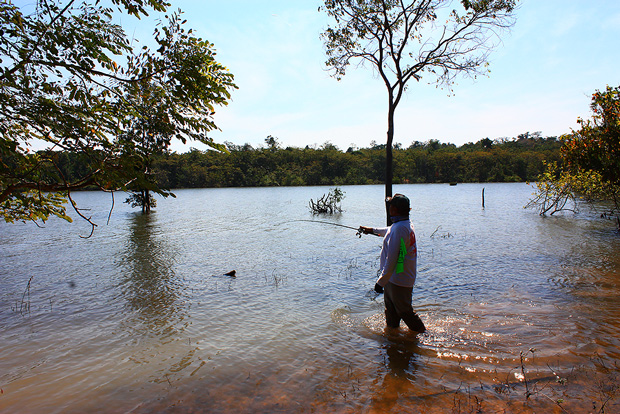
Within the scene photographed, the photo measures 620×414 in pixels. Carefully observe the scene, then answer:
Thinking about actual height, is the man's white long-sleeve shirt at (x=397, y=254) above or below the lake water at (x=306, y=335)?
above

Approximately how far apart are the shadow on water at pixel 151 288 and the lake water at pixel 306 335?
0.23 ft

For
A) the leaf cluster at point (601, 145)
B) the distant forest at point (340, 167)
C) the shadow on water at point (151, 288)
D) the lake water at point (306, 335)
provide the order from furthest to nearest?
1. the distant forest at point (340, 167)
2. the leaf cluster at point (601, 145)
3. the shadow on water at point (151, 288)
4. the lake water at point (306, 335)

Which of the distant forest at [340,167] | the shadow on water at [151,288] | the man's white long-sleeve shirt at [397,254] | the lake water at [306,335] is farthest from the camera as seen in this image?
the distant forest at [340,167]

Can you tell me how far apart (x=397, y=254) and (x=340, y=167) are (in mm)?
Result: 123398

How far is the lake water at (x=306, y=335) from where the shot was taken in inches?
182

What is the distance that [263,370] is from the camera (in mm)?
5375

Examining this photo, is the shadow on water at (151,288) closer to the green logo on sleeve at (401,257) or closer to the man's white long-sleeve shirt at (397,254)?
the man's white long-sleeve shirt at (397,254)

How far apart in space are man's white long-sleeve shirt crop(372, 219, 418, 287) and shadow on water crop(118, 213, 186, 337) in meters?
4.55

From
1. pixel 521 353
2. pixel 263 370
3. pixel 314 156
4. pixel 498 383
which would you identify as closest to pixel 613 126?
pixel 521 353

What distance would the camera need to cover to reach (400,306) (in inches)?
223

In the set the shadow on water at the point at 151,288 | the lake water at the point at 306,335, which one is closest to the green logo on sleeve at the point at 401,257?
the lake water at the point at 306,335

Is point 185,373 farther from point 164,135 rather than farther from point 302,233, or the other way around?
point 302,233

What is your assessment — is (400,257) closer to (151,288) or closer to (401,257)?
(401,257)

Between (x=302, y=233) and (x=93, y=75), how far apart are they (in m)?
16.4
